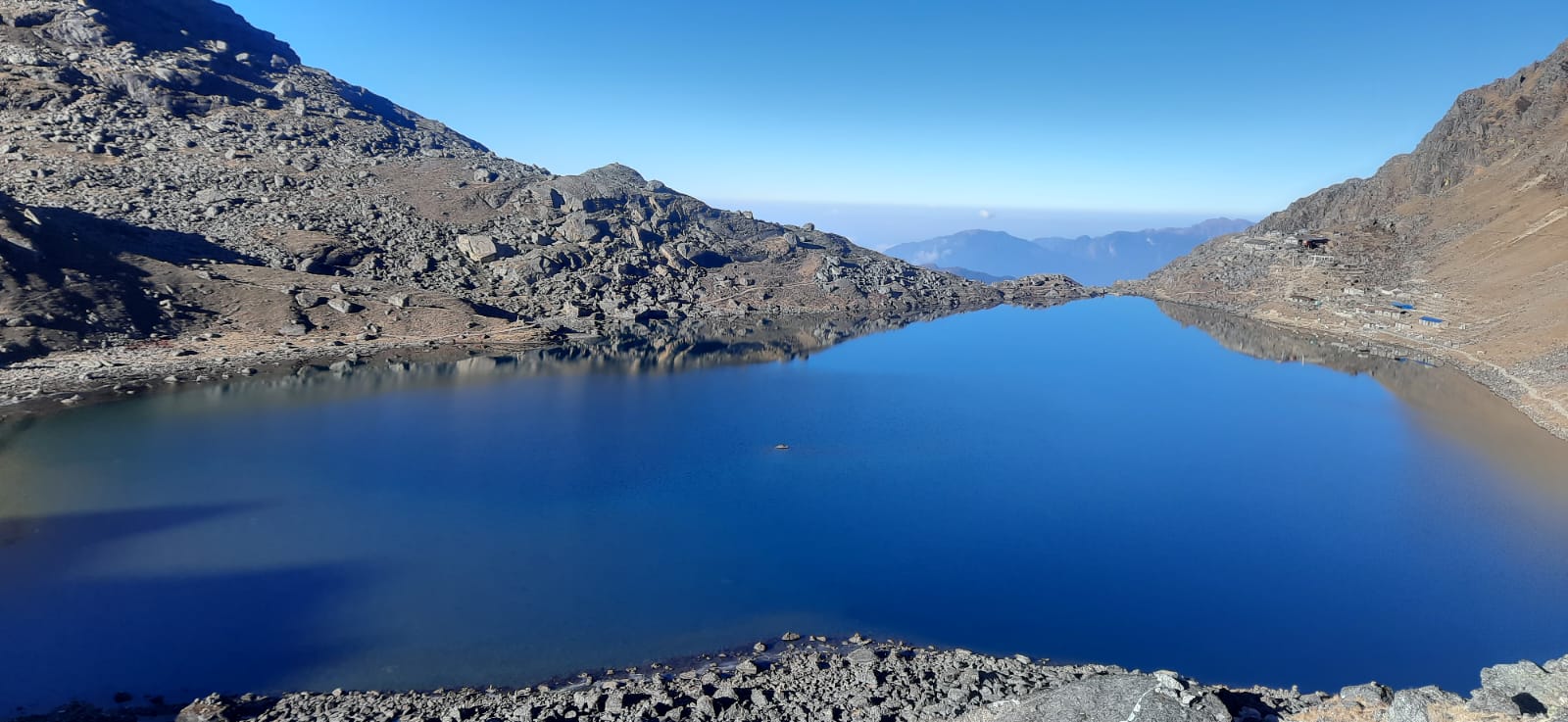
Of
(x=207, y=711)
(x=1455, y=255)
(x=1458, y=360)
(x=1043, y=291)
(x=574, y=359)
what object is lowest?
(x=207, y=711)

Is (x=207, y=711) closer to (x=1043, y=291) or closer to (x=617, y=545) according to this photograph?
(x=617, y=545)

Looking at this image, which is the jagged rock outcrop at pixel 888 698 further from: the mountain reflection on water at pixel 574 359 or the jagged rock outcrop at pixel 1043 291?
the jagged rock outcrop at pixel 1043 291

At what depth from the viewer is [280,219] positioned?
215 ft

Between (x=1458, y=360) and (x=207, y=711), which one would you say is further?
(x=1458, y=360)

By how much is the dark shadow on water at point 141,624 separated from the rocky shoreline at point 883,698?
3.53 ft

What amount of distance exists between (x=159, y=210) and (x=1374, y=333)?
110m

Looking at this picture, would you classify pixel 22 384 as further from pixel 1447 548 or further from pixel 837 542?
pixel 1447 548

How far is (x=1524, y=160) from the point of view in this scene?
81375 millimetres

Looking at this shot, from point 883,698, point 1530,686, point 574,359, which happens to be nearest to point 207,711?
point 883,698

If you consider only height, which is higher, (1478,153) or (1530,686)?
(1478,153)

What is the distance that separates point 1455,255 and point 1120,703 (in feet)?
290

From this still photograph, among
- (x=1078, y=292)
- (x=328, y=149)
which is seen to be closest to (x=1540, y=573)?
(x=328, y=149)

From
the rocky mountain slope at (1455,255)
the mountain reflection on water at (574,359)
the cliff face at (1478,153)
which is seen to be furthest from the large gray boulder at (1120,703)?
the cliff face at (1478,153)

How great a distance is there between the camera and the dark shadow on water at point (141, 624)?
676 inches
